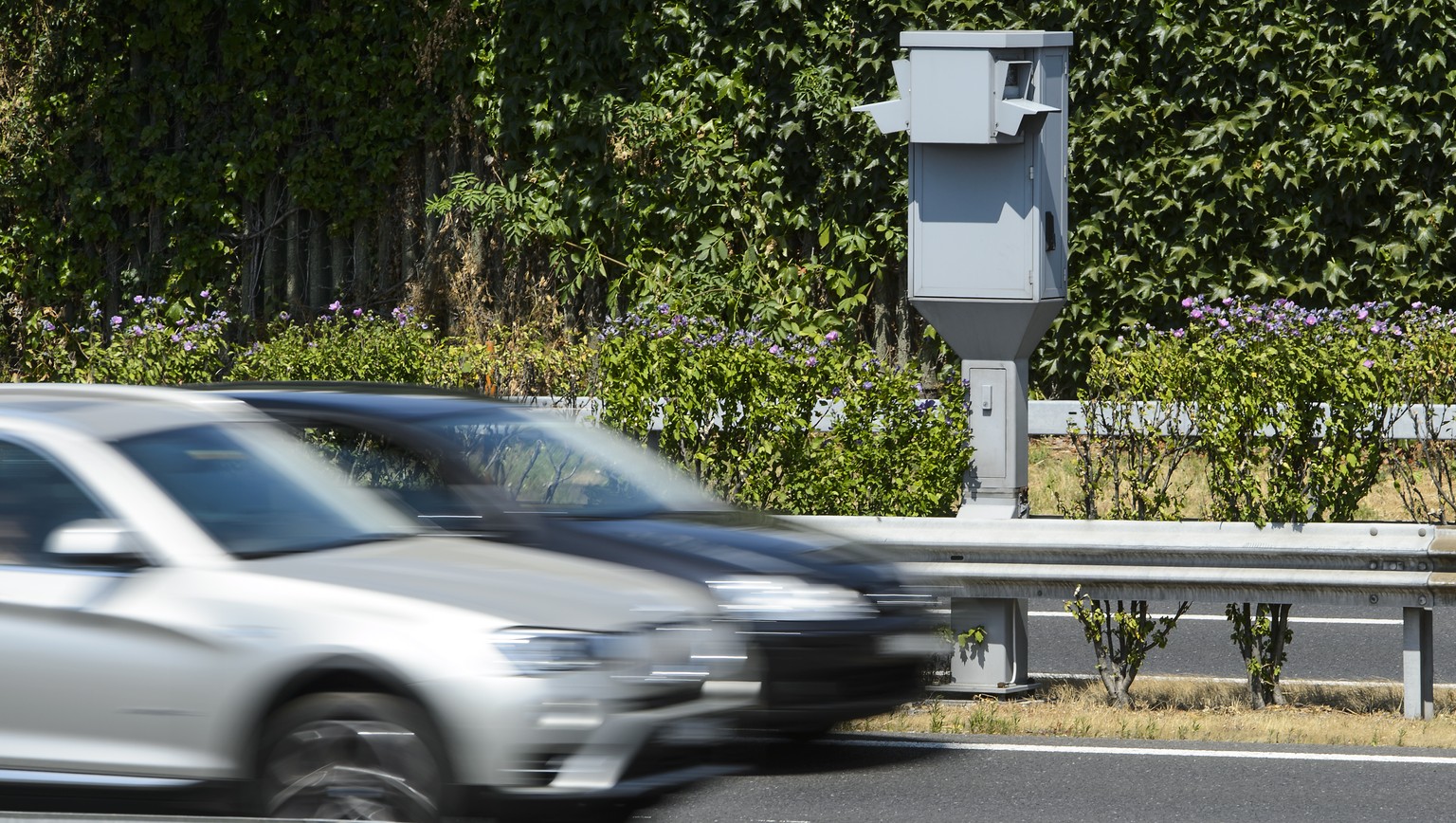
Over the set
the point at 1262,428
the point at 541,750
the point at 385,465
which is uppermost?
the point at 1262,428

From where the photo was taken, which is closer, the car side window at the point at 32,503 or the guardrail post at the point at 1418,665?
the car side window at the point at 32,503

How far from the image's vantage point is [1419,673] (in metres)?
7.50

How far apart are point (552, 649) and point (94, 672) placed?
1.32 m

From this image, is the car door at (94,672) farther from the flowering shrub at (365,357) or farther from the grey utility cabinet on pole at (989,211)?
the flowering shrub at (365,357)

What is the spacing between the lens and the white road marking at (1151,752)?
6734 millimetres

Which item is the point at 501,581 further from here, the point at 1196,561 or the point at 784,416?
the point at 784,416

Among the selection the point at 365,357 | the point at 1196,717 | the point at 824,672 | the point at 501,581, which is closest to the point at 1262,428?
the point at 1196,717

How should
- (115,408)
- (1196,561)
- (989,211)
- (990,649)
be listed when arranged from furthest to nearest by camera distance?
(989,211) → (990,649) → (1196,561) → (115,408)

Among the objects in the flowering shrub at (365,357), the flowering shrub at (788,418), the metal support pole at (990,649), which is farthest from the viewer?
the flowering shrub at (365,357)

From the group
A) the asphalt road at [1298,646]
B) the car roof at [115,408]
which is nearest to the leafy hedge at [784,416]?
the asphalt road at [1298,646]

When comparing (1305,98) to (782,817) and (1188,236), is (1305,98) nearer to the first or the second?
(1188,236)

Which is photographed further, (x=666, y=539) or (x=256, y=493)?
(x=666, y=539)

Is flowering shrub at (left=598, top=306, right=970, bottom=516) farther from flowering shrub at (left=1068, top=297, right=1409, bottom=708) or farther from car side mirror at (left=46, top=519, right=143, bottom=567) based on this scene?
car side mirror at (left=46, top=519, right=143, bottom=567)

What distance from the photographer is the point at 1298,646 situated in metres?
9.46
